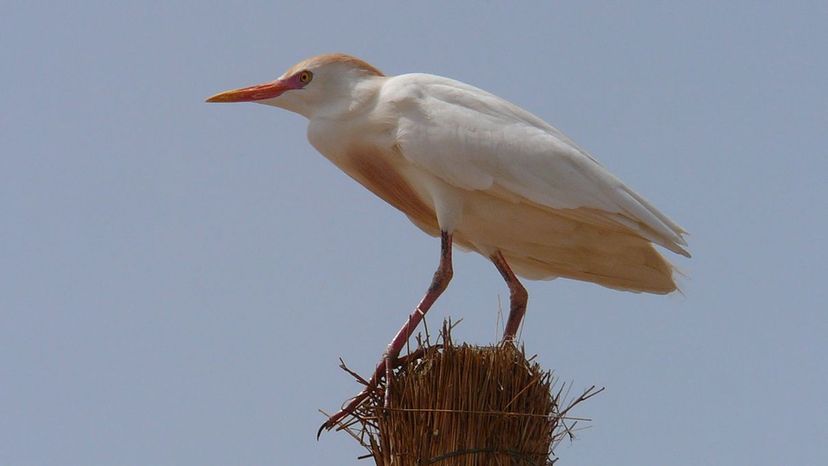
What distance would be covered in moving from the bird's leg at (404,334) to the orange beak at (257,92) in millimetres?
916

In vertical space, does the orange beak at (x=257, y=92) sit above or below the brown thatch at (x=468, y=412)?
above

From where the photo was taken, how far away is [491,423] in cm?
350

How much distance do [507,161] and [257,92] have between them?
3.49 feet

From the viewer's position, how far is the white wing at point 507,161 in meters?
4.24

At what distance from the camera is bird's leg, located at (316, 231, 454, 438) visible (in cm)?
380

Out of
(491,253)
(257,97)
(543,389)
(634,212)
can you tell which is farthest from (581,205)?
(257,97)

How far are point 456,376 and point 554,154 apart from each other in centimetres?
116

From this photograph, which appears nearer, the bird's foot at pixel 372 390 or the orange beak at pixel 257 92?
the bird's foot at pixel 372 390

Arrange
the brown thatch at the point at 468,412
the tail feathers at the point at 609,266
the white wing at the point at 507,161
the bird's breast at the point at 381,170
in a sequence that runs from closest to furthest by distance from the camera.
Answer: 1. the brown thatch at the point at 468,412
2. the white wing at the point at 507,161
3. the bird's breast at the point at 381,170
4. the tail feathers at the point at 609,266

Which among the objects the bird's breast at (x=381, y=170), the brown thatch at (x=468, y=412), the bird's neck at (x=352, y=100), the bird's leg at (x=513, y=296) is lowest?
the brown thatch at (x=468, y=412)

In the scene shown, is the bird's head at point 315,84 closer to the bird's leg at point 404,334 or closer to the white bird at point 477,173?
the white bird at point 477,173

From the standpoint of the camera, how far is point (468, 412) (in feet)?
11.4

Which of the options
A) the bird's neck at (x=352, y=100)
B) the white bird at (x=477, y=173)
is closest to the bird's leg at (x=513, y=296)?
the white bird at (x=477, y=173)

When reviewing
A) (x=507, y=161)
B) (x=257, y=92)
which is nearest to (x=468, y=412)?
(x=507, y=161)
